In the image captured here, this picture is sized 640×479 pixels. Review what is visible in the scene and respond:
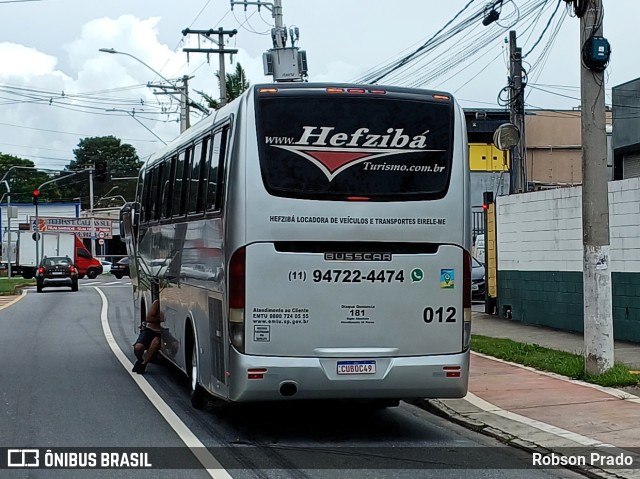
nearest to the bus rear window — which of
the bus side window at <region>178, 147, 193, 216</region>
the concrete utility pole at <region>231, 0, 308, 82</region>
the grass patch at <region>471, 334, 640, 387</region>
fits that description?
the bus side window at <region>178, 147, 193, 216</region>

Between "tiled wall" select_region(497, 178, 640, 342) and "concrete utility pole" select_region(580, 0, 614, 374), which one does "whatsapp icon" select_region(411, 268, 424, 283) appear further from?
"tiled wall" select_region(497, 178, 640, 342)

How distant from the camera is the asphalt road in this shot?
8.46m

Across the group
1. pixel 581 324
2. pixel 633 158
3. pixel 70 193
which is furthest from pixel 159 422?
pixel 70 193

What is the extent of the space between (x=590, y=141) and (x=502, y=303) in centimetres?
983

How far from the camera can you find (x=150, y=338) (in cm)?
1480

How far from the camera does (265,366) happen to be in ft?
30.6

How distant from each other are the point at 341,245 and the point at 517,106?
16.2 metres

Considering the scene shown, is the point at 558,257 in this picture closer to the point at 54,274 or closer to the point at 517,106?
the point at 517,106

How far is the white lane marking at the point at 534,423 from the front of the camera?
9336 mm

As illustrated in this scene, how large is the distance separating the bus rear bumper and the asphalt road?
50 centimetres

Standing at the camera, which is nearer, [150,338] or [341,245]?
[341,245]

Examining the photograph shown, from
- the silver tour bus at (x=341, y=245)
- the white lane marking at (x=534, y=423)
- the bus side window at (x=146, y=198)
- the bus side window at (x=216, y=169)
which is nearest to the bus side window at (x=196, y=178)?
the bus side window at (x=216, y=169)

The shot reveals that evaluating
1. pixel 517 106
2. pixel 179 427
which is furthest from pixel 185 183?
pixel 517 106

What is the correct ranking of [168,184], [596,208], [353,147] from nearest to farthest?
[353,147] < [596,208] < [168,184]
